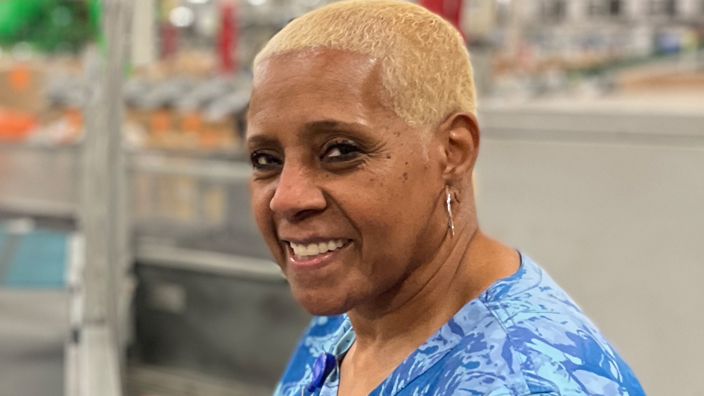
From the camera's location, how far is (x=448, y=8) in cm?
289

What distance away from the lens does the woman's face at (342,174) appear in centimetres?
83

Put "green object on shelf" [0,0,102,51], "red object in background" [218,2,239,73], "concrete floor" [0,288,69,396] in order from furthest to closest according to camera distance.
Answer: "red object in background" [218,2,239,73] → "green object on shelf" [0,0,102,51] → "concrete floor" [0,288,69,396]

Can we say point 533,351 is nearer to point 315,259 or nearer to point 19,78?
point 315,259

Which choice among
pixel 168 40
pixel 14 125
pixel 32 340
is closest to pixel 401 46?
pixel 32 340

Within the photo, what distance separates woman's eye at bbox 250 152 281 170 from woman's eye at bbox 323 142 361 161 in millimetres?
73

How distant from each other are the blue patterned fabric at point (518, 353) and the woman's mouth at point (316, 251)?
0.49 feet

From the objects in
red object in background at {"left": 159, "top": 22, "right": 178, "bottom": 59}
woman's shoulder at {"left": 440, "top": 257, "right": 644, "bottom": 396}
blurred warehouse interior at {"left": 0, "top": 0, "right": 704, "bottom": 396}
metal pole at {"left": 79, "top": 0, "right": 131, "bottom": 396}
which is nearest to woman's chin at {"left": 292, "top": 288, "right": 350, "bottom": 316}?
woman's shoulder at {"left": 440, "top": 257, "right": 644, "bottom": 396}

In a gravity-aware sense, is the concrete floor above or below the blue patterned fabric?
below

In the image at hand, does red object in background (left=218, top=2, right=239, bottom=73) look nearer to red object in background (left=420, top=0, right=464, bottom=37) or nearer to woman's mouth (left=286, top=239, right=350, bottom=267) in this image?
red object in background (left=420, top=0, right=464, bottom=37)

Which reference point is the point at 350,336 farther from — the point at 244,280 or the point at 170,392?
the point at 170,392

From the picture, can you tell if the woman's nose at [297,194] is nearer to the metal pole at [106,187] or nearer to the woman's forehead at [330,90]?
the woman's forehead at [330,90]

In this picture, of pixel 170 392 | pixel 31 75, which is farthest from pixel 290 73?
pixel 31 75

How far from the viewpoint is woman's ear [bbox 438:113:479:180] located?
2.88 ft

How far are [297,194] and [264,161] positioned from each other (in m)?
0.09
